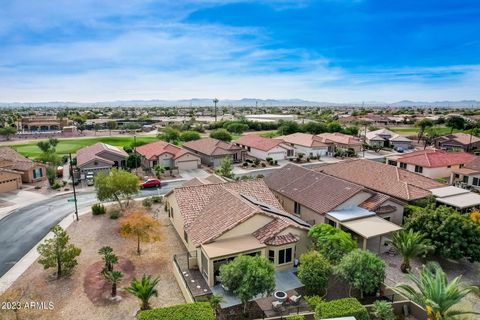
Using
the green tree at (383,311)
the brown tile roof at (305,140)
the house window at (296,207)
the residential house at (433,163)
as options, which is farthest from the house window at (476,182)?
the green tree at (383,311)

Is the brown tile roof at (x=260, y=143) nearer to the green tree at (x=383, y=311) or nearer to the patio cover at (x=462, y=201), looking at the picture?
the patio cover at (x=462, y=201)

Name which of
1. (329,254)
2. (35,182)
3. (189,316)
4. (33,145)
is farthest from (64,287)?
(33,145)

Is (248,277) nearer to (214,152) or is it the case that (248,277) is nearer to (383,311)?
(383,311)

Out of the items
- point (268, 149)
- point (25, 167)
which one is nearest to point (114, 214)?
point (25, 167)

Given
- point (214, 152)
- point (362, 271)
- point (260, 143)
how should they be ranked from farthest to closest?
point (260, 143)
point (214, 152)
point (362, 271)

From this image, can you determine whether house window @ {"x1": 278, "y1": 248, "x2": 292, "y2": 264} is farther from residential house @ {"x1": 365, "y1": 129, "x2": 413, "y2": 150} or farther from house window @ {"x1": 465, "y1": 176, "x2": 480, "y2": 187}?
residential house @ {"x1": 365, "y1": 129, "x2": 413, "y2": 150}

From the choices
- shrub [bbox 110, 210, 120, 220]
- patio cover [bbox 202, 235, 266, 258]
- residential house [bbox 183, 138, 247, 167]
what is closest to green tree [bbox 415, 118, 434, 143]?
residential house [bbox 183, 138, 247, 167]
